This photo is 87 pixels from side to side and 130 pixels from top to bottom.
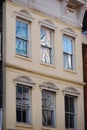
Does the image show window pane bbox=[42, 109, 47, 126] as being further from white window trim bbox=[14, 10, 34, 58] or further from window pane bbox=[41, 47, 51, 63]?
white window trim bbox=[14, 10, 34, 58]

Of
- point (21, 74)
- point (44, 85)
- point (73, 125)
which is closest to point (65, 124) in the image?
point (73, 125)

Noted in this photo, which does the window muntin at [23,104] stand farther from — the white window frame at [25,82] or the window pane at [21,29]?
the window pane at [21,29]

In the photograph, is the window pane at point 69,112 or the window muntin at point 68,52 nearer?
the window pane at point 69,112

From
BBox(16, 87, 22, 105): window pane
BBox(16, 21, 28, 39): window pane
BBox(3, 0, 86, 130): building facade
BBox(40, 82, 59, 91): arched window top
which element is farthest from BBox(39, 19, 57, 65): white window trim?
BBox(16, 87, 22, 105): window pane

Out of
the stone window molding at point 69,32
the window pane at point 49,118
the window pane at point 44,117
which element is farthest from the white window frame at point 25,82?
the stone window molding at point 69,32

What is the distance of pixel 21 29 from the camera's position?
2125 cm

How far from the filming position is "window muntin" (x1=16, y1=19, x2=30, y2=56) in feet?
68.8

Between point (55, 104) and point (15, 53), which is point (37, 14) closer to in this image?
point (15, 53)

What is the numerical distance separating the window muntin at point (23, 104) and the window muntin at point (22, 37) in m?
1.61

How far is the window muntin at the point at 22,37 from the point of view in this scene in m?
21.0

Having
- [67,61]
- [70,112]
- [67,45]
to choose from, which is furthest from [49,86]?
[67,45]

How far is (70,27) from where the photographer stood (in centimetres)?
2403

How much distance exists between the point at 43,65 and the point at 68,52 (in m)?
2.34

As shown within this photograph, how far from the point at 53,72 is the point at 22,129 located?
363 centimetres
